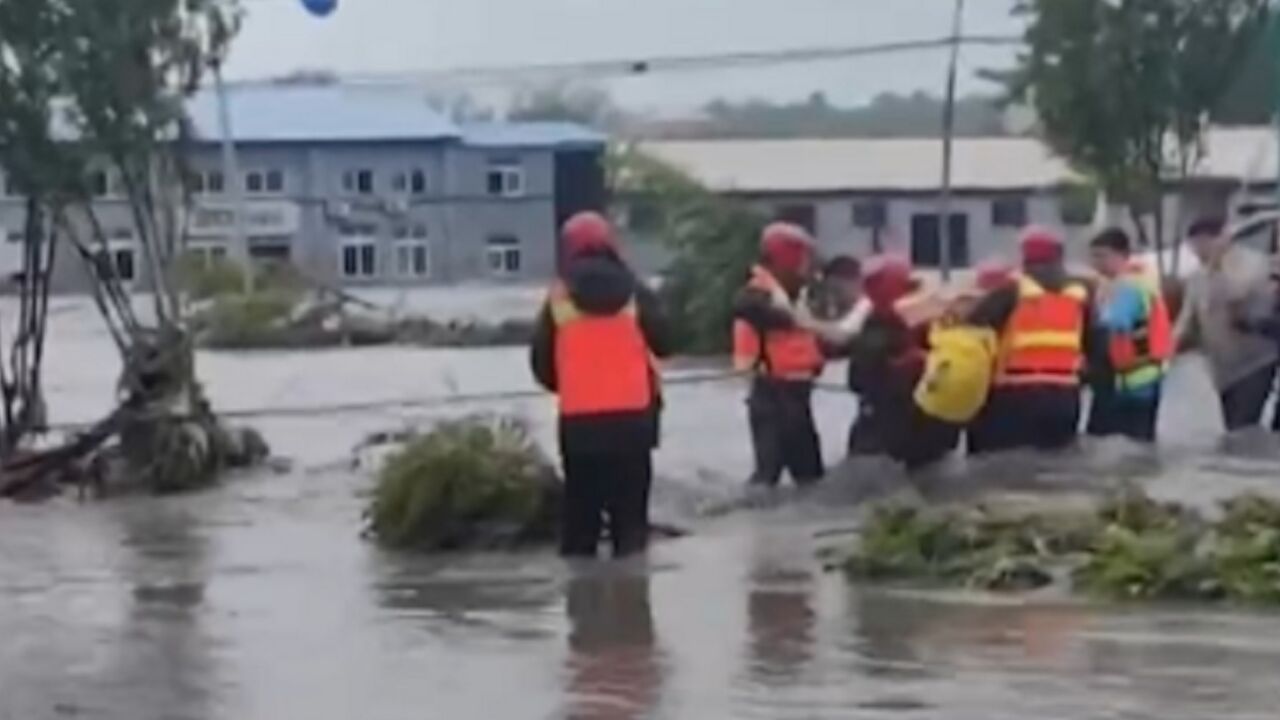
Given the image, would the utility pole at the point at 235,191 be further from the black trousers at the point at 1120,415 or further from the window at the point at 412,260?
the black trousers at the point at 1120,415

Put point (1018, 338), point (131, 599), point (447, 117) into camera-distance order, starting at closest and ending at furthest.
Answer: point (131, 599) → point (1018, 338) → point (447, 117)

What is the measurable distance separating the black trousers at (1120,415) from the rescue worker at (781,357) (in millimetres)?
1607

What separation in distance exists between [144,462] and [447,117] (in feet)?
111

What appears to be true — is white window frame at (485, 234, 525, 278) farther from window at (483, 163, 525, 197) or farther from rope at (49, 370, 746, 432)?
rope at (49, 370, 746, 432)

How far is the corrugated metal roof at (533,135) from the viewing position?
51.2m

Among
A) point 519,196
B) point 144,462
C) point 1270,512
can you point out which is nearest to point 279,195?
point 519,196

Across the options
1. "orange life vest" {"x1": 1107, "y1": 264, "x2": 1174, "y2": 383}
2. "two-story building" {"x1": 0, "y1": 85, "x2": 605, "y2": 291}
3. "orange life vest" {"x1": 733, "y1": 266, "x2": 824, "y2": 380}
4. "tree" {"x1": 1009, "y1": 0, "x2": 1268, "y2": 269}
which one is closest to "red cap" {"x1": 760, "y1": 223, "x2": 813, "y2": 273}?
"orange life vest" {"x1": 733, "y1": 266, "x2": 824, "y2": 380}

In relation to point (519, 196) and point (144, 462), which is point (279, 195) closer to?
point (519, 196)

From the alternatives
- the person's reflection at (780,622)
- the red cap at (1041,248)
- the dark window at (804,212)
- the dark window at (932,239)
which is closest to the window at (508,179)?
the dark window at (804,212)

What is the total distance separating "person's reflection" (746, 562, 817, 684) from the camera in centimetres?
1323

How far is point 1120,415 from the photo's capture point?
21.3 metres

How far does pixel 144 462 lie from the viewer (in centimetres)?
2312

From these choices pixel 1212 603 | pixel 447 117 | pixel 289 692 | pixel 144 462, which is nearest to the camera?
pixel 289 692

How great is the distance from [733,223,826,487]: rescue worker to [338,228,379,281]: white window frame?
1500 inches
